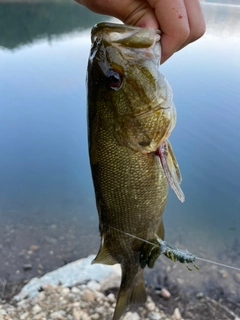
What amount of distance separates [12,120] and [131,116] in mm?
4093

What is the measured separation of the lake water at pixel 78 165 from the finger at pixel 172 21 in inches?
94.3

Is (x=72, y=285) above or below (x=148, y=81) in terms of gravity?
below

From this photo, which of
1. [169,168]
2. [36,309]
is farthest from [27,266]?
[169,168]

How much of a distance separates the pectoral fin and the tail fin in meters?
0.51

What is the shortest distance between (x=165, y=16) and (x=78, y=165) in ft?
10.8

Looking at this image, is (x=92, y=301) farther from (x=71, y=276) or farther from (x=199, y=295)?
(x=199, y=295)

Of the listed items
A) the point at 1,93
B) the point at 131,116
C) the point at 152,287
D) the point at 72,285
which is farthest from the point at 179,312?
the point at 1,93

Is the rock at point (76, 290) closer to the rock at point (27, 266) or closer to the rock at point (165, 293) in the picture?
the rock at point (27, 266)

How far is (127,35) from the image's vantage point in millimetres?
1051

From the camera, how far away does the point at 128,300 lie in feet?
5.05

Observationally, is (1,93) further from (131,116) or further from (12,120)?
(131,116)

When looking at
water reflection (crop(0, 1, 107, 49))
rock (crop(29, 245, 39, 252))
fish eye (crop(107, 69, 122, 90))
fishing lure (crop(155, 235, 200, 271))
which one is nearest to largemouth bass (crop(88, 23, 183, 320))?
fish eye (crop(107, 69, 122, 90))

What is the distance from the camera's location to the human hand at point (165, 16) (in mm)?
1040

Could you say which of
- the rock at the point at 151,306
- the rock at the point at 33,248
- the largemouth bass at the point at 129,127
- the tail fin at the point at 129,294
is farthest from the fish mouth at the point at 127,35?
the rock at the point at 33,248
